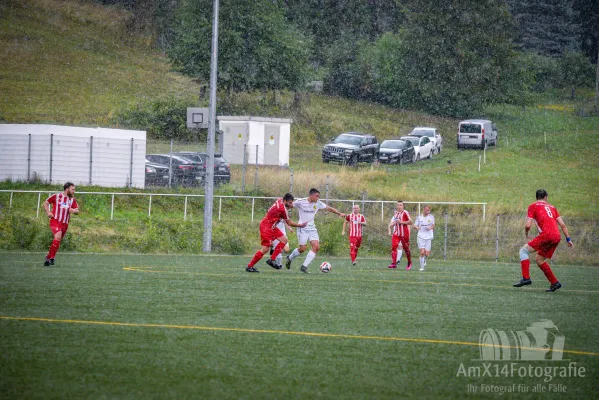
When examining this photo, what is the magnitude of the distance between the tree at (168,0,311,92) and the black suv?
12.3 meters

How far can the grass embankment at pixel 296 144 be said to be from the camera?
106 ft

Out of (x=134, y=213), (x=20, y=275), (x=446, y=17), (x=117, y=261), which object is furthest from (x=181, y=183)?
(x=446, y=17)

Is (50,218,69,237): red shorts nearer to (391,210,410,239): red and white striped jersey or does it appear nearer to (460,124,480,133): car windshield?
(391,210,410,239): red and white striped jersey

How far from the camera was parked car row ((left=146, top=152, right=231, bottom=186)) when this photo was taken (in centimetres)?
3703

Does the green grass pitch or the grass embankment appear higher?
the grass embankment

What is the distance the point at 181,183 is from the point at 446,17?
4578 cm

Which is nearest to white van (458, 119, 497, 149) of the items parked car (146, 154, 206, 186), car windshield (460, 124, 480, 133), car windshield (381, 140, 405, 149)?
car windshield (460, 124, 480, 133)

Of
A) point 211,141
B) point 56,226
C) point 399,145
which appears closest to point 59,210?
point 56,226

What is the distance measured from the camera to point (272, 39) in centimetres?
6266

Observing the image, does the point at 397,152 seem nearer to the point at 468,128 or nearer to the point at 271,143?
the point at 271,143

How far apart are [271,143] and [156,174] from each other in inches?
485

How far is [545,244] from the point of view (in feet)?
52.5

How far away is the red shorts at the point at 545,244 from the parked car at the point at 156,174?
76.1ft

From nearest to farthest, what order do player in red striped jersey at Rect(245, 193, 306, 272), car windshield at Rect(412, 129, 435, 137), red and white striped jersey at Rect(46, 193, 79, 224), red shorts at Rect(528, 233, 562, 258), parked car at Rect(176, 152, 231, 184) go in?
1. red shorts at Rect(528, 233, 562, 258)
2. player in red striped jersey at Rect(245, 193, 306, 272)
3. red and white striped jersey at Rect(46, 193, 79, 224)
4. parked car at Rect(176, 152, 231, 184)
5. car windshield at Rect(412, 129, 435, 137)
